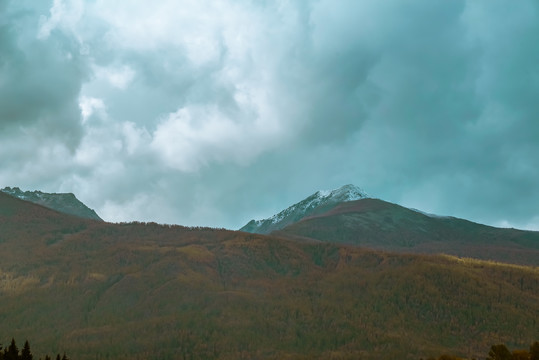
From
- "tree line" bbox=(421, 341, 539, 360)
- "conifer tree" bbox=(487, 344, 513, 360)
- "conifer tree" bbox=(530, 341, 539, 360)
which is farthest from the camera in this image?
"conifer tree" bbox=(487, 344, 513, 360)

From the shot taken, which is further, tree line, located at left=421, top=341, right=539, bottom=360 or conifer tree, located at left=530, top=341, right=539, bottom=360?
tree line, located at left=421, top=341, right=539, bottom=360

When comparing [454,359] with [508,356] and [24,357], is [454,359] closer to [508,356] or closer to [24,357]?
[508,356]

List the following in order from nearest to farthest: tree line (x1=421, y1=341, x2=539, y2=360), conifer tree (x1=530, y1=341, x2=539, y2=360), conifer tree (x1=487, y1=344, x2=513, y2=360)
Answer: conifer tree (x1=530, y1=341, x2=539, y2=360) < tree line (x1=421, y1=341, x2=539, y2=360) < conifer tree (x1=487, y1=344, x2=513, y2=360)

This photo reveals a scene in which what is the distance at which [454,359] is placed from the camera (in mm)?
158250

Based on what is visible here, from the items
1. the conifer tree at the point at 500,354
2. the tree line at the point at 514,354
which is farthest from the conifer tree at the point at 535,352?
the conifer tree at the point at 500,354

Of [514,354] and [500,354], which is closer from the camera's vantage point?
[514,354]

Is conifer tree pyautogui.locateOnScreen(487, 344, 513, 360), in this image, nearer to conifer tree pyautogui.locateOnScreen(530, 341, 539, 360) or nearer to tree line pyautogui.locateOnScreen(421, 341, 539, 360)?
tree line pyautogui.locateOnScreen(421, 341, 539, 360)

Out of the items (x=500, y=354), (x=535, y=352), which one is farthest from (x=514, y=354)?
(x=535, y=352)

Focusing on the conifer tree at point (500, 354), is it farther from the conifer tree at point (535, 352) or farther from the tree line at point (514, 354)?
the conifer tree at point (535, 352)

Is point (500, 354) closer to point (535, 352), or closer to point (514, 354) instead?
point (514, 354)

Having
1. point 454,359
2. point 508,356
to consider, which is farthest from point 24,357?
point 508,356

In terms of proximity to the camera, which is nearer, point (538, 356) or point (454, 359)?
point (538, 356)

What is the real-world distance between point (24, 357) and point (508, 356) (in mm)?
130490

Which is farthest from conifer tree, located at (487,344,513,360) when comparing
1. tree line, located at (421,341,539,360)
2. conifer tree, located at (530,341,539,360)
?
conifer tree, located at (530,341,539,360)
